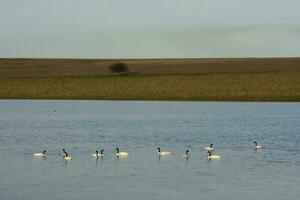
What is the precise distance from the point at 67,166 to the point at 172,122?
844 inches

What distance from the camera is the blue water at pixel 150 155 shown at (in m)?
23.0

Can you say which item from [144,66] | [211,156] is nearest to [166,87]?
[144,66]

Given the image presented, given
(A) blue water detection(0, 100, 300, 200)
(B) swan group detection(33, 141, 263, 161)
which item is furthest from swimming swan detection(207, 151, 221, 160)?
(A) blue water detection(0, 100, 300, 200)

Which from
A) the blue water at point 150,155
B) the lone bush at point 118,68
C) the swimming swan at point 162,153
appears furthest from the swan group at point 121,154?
the lone bush at point 118,68

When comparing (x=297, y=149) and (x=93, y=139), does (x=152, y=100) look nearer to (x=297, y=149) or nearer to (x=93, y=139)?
(x=93, y=139)

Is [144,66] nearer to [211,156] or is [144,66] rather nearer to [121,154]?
[121,154]

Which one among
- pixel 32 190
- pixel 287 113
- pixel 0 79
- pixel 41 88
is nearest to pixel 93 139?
pixel 32 190

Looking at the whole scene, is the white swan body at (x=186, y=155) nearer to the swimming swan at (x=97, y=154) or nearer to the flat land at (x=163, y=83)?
the swimming swan at (x=97, y=154)

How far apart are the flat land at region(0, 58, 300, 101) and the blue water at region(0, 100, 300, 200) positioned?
15.0m

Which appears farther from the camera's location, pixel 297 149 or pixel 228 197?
pixel 297 149

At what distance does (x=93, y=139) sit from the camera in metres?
38.9

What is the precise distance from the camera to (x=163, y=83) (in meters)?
79.9

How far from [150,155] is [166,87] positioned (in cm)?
4643

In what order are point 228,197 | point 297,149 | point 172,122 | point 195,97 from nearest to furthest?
1. point 228,197
2. point 297,149
3. point 172,122
4. point 195,97
